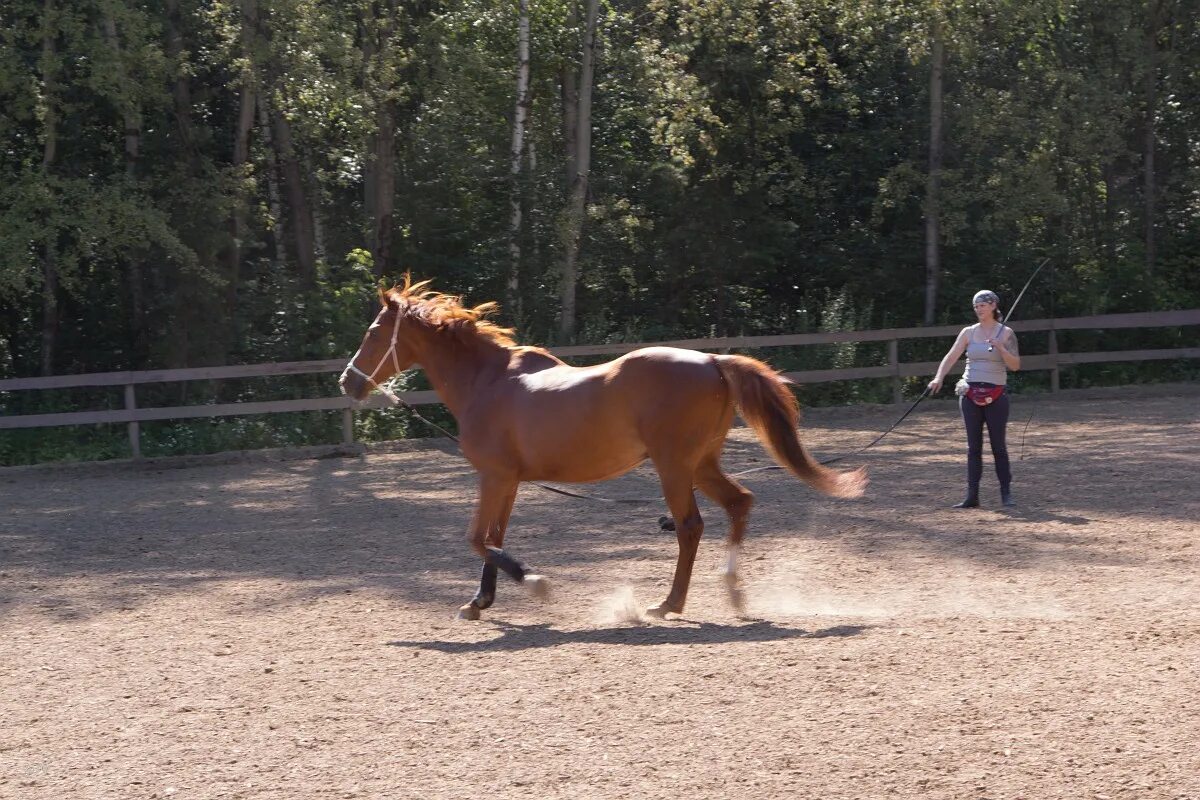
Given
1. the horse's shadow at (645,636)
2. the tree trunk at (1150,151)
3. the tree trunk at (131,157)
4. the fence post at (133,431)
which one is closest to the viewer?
the horse's shadow at (645,636)

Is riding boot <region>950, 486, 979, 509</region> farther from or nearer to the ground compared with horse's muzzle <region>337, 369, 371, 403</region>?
nearer to the ground

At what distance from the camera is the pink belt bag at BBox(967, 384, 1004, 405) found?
10039 mm

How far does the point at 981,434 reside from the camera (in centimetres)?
1011

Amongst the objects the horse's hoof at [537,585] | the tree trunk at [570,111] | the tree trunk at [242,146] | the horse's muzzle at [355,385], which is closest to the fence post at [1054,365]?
the tree trunk at [570,111]

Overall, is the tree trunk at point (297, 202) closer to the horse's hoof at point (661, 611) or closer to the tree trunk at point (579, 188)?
the tree trunk at point (579, 188)

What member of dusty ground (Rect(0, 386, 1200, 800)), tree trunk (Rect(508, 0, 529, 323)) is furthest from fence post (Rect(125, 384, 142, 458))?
tree trunk (Rect(508, 0, 529, 323))

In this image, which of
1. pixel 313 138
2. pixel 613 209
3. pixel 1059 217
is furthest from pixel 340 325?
pixel 1059 217

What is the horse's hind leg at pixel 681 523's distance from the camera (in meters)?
6.88

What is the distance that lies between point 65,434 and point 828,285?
501 inches

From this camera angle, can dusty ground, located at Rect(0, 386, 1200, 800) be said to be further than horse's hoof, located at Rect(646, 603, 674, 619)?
No

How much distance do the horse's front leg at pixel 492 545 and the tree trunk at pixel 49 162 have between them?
1122cm

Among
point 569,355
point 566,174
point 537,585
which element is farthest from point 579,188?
point 537,585

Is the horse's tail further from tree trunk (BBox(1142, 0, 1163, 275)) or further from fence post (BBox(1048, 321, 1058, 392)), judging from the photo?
tree trunk (BBox(1142, 0, 1163, 275))

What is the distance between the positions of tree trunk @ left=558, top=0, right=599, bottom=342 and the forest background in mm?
53
